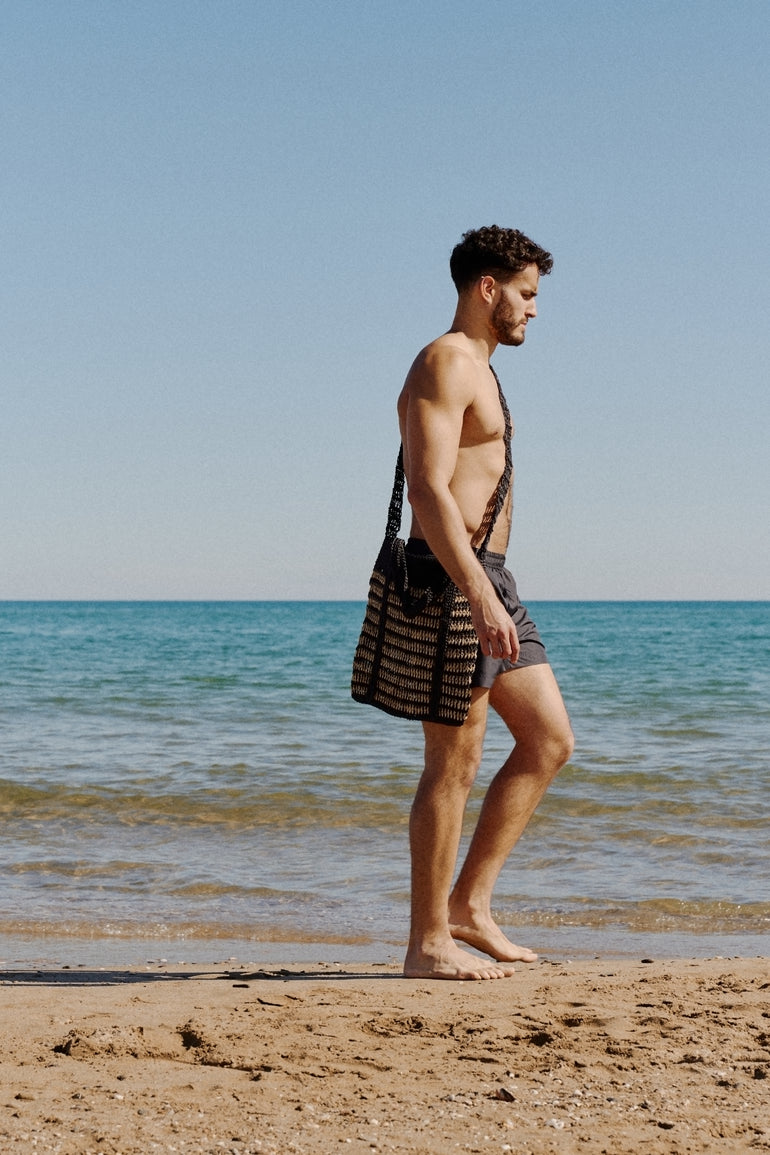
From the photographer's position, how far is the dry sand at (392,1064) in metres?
2.33

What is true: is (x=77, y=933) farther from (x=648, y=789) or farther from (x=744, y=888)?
(x=648, y=789)

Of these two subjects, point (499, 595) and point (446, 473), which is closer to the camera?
point (446, 473)

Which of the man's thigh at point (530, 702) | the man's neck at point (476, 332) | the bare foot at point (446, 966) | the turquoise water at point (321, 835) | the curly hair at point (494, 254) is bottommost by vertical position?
the turquoise water at point (321, 835)

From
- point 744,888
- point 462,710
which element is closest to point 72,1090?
point 462,710

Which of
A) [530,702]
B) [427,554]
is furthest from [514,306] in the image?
[530,702]

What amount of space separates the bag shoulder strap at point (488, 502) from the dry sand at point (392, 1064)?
4.11ft

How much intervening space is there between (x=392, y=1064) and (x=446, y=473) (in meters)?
1.51

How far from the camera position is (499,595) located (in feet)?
11.6

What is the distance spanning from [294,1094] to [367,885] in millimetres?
3010

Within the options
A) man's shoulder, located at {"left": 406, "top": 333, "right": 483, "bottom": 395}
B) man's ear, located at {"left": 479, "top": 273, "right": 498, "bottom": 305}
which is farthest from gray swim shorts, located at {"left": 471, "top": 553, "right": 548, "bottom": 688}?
man's ear, located at {"left": 479, "top": 273, "right": 498, "bottom": 305}

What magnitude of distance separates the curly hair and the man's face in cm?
2

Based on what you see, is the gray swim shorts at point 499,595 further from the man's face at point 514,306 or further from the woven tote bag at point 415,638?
the man's face at point 514,306

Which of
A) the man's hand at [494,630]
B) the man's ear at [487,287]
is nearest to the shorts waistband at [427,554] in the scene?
the man's hand at [494,630]

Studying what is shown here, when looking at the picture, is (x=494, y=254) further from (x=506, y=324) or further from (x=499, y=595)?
(x=499, y=595)
